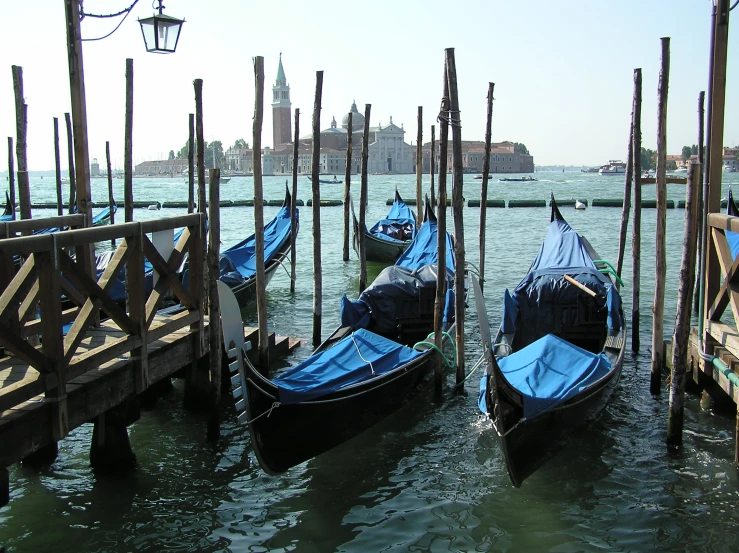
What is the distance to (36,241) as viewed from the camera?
8.02ft

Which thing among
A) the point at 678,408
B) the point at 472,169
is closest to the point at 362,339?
the point at 678,408

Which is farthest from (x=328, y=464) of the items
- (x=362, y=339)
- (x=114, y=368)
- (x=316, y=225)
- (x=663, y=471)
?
(x=316, y=225)

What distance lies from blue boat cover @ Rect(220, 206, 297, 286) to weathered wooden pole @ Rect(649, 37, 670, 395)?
3623 mm

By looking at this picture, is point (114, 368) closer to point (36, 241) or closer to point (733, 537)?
point (36, 241)

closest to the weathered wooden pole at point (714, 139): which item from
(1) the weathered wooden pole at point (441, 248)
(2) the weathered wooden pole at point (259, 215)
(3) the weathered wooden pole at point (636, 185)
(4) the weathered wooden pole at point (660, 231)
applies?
(4) the weathered wooden pole at point (660, 231)

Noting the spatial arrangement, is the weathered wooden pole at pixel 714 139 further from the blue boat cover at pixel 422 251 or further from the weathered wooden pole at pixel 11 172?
the weathered wooden pole at pixel 11 172

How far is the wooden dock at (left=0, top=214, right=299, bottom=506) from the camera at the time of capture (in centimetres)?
247

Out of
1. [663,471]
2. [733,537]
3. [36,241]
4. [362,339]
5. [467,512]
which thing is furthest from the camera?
[362,339]

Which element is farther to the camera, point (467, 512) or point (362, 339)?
point (362, 339)

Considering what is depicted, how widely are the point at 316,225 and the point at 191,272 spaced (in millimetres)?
2079

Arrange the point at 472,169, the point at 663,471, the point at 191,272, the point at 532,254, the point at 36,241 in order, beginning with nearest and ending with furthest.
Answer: the point at 36,241
the point at 663,471
the point at 191,272
the point at 532,254
the point at 472,169

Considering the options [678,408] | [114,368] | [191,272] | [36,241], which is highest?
[36,241]

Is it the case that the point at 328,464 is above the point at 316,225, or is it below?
below

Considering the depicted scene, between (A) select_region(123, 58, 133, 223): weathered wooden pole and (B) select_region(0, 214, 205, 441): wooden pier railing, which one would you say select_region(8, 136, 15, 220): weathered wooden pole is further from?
(B) select_region(0, 214, 205, 441): wooden pier railing
